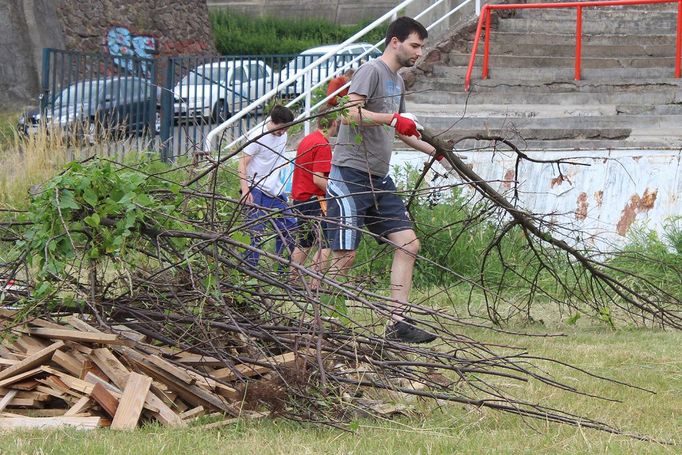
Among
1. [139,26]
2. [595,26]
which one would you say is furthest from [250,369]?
[139,26]

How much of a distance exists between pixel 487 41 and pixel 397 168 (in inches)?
155

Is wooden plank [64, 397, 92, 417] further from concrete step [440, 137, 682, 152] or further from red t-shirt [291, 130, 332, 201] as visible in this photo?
concrete step [440, 137, 682, 152]

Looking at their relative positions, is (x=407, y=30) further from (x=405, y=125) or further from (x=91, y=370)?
(x=91, y=370)

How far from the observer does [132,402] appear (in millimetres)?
4402

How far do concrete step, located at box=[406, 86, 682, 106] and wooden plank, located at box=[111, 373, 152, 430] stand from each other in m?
8.95

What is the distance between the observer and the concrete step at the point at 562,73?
13.8 metres

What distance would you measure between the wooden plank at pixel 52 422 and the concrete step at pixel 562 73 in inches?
404

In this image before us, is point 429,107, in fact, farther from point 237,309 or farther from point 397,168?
point 237,309

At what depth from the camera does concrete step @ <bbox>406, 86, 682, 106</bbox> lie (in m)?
13.0

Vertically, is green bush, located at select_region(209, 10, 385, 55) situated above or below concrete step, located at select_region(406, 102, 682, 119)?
below

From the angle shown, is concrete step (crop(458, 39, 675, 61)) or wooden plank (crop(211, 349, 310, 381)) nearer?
wooden plank (crop(211, 349, 310, 381))

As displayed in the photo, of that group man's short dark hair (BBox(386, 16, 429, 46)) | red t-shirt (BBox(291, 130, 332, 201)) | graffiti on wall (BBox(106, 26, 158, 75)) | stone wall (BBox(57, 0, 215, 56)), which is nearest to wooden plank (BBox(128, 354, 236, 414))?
man's short dark hair (BBox(386, 16, 429, 46))

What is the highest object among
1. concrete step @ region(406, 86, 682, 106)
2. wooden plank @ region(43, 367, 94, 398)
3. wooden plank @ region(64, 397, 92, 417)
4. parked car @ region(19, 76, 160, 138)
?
concrete step @ region(406, 86, 682, 106)

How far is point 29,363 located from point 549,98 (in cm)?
971
